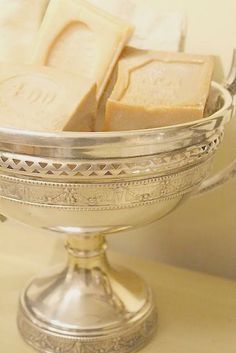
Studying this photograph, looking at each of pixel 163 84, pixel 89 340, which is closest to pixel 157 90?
pixel 163 84

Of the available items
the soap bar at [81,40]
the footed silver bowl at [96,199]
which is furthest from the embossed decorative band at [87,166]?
the soap bar at [81,40]

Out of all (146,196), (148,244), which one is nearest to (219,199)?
(148,244)

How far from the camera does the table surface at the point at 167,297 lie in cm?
52

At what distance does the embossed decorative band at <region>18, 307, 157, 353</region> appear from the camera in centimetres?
49

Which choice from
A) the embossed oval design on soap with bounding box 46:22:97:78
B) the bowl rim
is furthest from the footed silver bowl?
the embossed oval design on soap with bounding box 46:22:97:78

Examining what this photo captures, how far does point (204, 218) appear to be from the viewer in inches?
25.2

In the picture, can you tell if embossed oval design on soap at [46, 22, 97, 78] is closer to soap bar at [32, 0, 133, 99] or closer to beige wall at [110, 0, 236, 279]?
soap bar at [32, 0, 133, 99]

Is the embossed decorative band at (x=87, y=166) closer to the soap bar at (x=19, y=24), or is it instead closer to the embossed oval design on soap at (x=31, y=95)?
the embossed oval design on soap at (x=31, y=95)

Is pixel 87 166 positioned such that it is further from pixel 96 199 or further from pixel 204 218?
pixel 204 218

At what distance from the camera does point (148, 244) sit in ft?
2.24

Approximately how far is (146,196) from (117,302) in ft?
0.45

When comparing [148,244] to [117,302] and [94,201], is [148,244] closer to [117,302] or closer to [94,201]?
[117,302]

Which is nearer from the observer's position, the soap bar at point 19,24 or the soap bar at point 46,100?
the soap bar at point 46,100

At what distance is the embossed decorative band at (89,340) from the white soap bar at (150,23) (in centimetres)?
27
